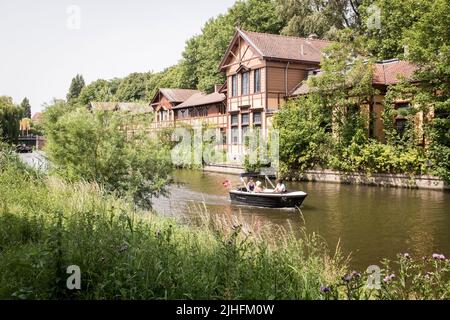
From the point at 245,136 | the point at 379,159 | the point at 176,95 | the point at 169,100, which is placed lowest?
the point at 379,159

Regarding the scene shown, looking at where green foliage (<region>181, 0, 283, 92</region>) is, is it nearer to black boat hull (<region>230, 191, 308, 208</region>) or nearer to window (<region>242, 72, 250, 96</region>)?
window (<region>242, 72, 250, 96</region>)

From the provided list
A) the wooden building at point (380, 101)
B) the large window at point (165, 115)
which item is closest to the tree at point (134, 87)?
Result: the large window at point (165, 115)

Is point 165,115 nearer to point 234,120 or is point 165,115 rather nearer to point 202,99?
point 202,99

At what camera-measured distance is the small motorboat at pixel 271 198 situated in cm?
1873

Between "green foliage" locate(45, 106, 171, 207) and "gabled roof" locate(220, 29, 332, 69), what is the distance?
22.3m

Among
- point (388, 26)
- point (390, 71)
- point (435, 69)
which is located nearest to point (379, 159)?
point (435, 69)

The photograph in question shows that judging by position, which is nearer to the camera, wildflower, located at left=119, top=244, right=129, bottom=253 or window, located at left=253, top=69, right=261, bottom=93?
wildflower, located at left=119, top=244, right=129, bottom=253

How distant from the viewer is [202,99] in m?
51.3

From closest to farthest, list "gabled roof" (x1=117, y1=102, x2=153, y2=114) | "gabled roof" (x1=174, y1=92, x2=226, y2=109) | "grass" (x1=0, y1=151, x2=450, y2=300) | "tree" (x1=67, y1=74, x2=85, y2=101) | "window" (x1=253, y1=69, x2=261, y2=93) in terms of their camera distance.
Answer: "grass" (x1=0, y1=151, x2=450, y2=300), "gabled roof" (x1=117, y1=102, x2=153, y2=114), "window" (x1=253, y1=69, x2=261, y2=93), "gabled roof" (x1=174, y1=92, x2=226, y2=109), "tree" (x1=67, y1=74, x2=85, y2=101)

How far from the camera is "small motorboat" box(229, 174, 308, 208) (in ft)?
61.5

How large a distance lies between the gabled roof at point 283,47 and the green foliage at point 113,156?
879 inches

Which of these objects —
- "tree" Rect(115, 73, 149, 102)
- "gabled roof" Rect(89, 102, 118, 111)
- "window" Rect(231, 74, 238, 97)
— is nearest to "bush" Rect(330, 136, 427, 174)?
"window" Rect(231, 74, 238, 97)

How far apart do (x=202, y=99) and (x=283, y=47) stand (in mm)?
15425

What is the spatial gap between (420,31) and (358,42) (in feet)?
21.5
